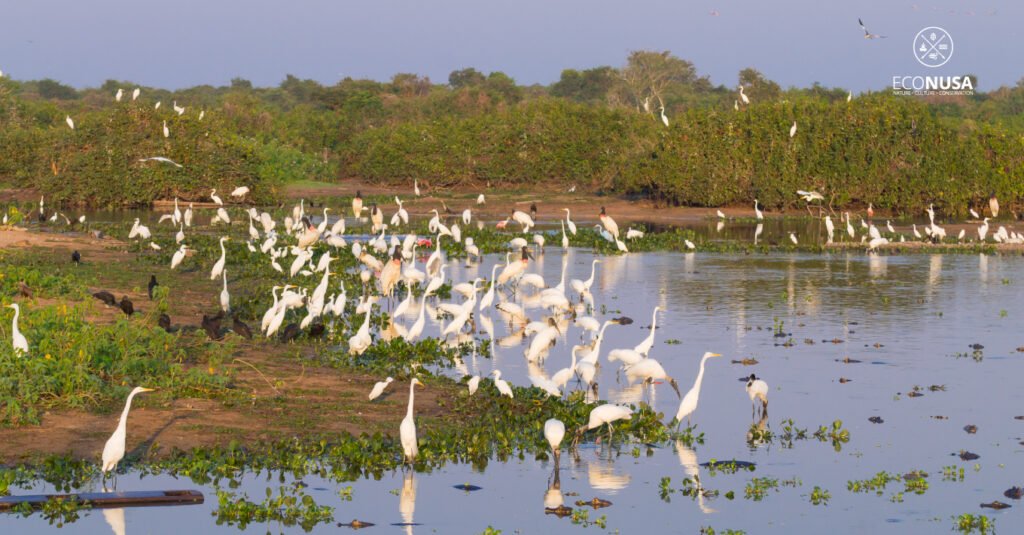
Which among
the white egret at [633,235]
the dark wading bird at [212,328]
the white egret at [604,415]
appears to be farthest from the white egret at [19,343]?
the white egret at [633,235]

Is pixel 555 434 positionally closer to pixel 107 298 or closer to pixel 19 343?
pixel 19 343

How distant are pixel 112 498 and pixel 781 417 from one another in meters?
6.33

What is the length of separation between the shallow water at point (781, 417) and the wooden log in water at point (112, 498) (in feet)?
0.28

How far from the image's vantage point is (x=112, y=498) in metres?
8.73

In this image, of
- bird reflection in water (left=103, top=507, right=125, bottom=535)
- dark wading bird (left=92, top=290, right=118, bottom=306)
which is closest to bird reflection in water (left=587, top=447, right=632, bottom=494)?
bird reflection in water (left=103, top=507, right=125, bottom=535)

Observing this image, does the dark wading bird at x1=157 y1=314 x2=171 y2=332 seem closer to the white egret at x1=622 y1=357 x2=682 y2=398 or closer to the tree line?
the white egret at x1=622 y1=357 x2=682 y2=398

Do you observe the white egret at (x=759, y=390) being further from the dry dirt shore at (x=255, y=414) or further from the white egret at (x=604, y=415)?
the dry dirt shore at (x=255, y=414)

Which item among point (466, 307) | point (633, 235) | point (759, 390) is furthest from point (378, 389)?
point (633, 235)

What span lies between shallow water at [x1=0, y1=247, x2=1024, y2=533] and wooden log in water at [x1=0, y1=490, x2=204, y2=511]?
9 centimetres

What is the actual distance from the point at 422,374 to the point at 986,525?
20.2 ft

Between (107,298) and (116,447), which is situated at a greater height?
(107,298)

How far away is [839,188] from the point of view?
41875 millimetres

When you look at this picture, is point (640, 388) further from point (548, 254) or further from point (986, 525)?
point (548, 254)

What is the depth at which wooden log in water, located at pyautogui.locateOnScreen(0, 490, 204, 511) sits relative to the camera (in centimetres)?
860
